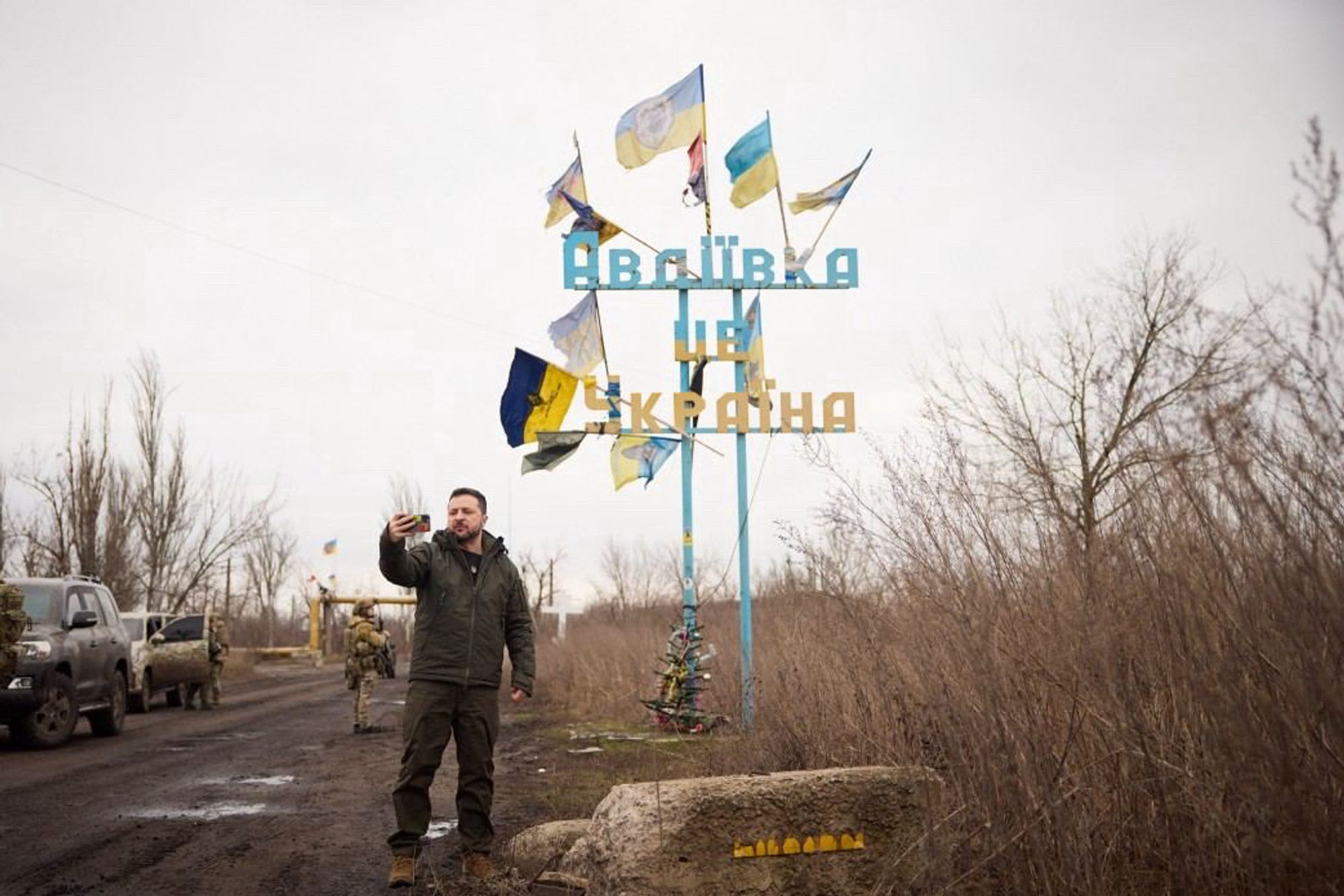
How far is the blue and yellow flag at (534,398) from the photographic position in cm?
1284

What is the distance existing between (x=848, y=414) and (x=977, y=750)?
8.94m

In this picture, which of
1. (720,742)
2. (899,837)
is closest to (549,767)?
(720,742)

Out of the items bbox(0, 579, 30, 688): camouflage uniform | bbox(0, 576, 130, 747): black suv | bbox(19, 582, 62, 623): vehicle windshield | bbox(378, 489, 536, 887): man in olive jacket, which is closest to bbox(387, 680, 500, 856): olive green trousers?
bbox(378, 489, 536, 887): man in olive jacket

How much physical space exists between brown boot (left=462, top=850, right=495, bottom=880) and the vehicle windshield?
963 centimetres

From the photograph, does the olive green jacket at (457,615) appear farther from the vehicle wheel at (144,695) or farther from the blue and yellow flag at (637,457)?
the vehicle wheel at (144,695)

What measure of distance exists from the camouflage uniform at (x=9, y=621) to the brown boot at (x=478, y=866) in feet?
21.1

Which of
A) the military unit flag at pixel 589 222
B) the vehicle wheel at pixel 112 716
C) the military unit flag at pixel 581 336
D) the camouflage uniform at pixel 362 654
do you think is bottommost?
the vehicle wheel at pixel 112 716

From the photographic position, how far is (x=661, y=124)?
13.6 meters

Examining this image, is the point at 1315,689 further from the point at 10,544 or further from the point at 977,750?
the point at 10,544

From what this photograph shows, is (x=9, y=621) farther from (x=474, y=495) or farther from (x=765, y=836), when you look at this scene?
(x=765, y=836)

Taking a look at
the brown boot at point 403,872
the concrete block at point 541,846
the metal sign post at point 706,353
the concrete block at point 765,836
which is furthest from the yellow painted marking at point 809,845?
the metal sign post at point 706,353

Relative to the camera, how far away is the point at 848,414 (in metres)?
12.8

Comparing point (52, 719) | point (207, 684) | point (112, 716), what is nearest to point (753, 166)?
point (52, 719)

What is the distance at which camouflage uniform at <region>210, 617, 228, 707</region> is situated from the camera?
21.2 m
